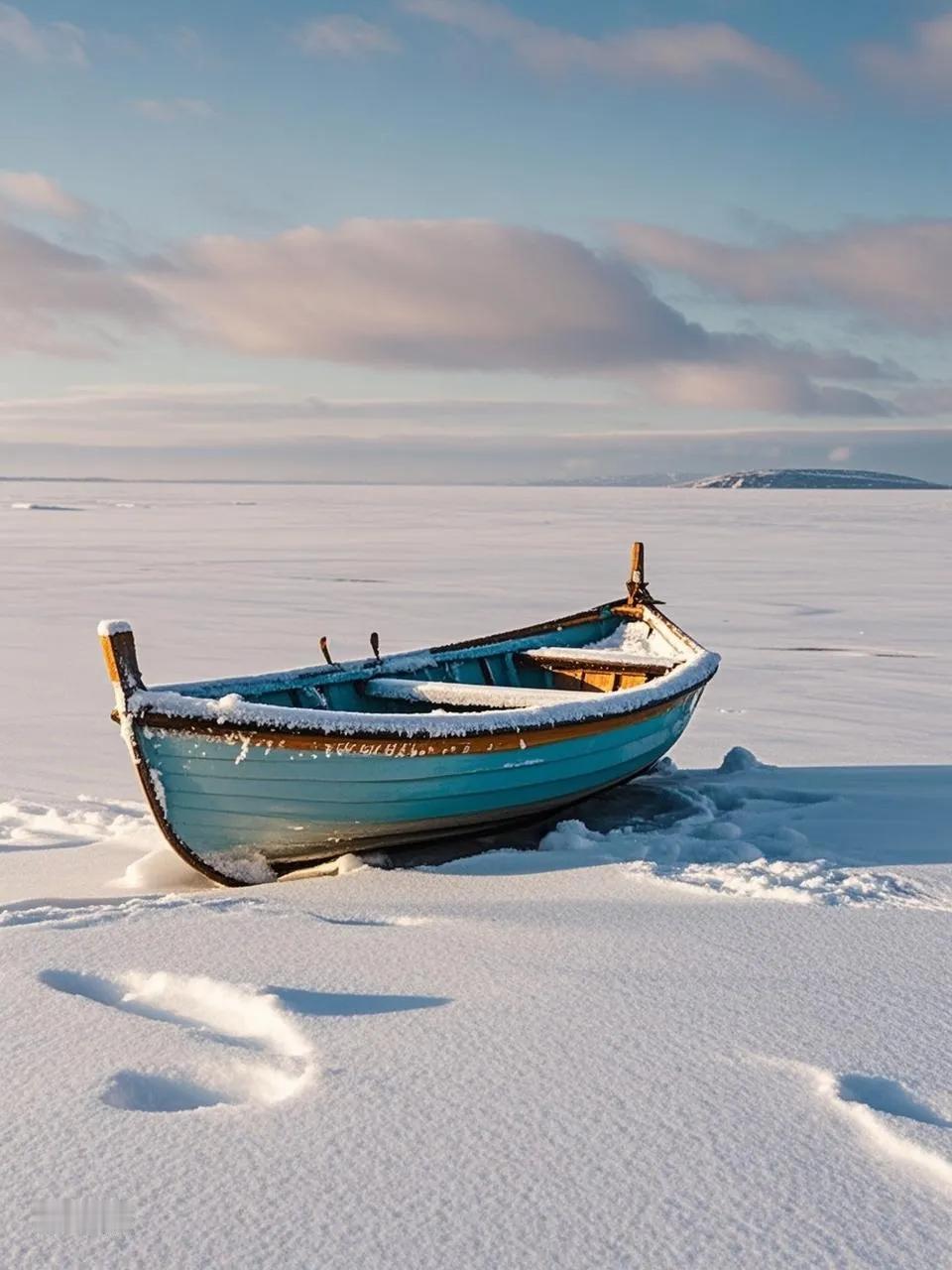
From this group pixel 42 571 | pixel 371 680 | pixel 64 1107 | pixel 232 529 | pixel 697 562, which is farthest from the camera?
pixel 232 529

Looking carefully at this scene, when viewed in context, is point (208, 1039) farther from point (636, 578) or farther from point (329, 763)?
point (636, 578)

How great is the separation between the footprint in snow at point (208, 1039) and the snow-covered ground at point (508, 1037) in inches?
0.4

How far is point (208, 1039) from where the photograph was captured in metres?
3.34

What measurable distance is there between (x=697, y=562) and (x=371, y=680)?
2072 centimetres

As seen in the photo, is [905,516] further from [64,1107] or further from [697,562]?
[64,1107]

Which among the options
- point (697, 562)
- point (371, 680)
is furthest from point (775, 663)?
point (697, 562)

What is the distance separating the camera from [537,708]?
18.8 feet

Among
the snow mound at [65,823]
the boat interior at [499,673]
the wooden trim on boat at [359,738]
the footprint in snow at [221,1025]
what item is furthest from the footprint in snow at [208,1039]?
the snow mound at [65,823]

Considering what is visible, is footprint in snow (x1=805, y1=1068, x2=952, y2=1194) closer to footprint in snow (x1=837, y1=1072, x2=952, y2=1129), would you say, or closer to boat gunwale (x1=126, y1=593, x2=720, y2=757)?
footprint in snow (x1=837, y1=1072, x2=952, y2=1129)

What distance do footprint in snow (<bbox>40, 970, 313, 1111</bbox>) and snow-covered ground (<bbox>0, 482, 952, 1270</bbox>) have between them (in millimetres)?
11

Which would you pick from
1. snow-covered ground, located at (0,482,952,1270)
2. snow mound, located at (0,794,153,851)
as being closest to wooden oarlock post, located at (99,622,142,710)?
snow-covered ground, located at (0,482,952,1270)

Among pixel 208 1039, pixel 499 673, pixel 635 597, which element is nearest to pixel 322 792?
pixel 208 1039

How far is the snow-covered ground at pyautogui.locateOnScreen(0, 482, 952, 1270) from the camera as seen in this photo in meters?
2.45

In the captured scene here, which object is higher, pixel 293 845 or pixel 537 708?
pixel 537 708
